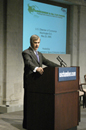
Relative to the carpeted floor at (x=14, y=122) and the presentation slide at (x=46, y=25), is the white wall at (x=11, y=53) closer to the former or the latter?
the presentation slide at (x=46, y=25)

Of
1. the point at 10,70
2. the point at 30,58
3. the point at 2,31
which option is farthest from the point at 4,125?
the point at 2,31

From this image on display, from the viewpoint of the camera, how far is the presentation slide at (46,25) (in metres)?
7.11

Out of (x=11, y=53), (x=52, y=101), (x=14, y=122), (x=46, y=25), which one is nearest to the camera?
(x=52, y=101)

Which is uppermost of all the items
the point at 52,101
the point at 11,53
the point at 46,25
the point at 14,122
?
the point at 46,25

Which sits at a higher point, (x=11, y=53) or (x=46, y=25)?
(x=46, y=25)

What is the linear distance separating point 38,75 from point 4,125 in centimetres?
137

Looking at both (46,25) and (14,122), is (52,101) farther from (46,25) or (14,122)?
(46,25)

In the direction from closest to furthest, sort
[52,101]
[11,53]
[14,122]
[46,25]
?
[52,101] < [14,122] < [11,53] < [46,25]

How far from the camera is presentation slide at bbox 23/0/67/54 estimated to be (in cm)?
711

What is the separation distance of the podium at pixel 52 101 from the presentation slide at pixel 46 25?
125 inches

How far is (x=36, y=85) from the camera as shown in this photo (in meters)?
3.97

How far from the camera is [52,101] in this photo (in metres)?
3.84

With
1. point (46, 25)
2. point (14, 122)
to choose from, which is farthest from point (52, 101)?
point (46, 25)

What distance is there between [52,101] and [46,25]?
13.3 feet
